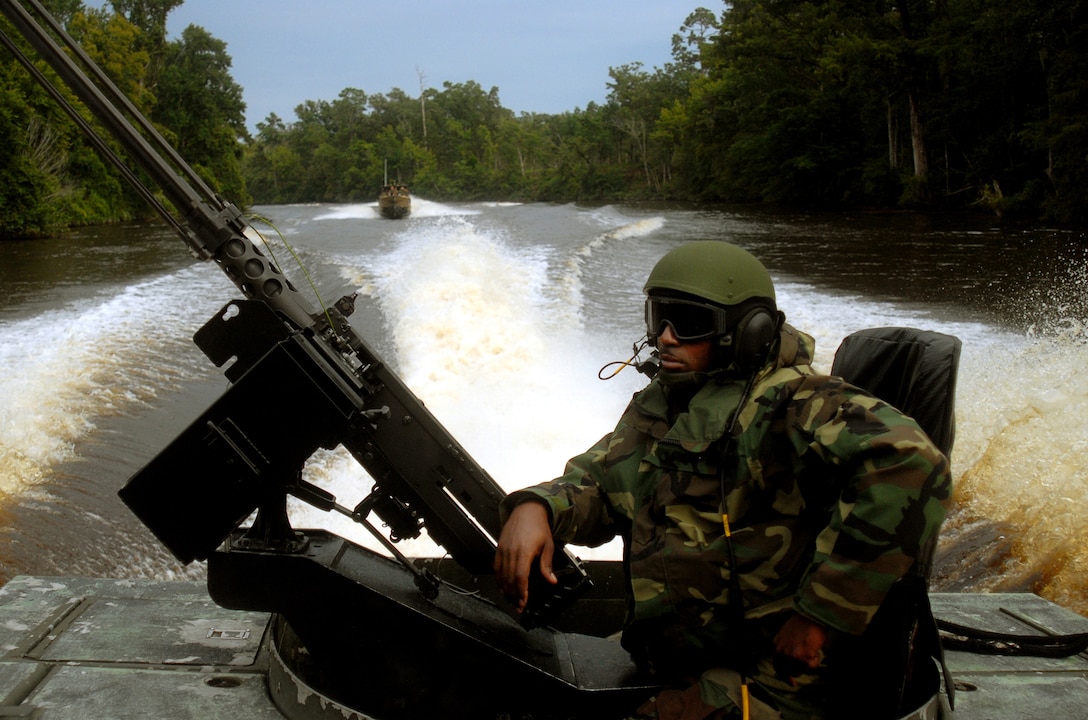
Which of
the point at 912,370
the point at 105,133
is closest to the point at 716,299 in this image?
the point at 912,370

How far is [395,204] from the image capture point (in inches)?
1554

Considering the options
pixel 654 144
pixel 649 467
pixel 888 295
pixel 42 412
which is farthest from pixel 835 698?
pixel 654 144

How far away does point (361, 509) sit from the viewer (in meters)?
2.73

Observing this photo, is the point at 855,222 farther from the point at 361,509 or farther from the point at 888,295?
the point at 361,509

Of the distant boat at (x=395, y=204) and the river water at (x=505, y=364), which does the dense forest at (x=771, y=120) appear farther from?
the river water at (x=505, y=364)

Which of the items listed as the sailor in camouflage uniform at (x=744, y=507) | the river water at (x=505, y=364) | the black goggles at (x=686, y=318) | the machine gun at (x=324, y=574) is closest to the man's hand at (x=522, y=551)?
the sailor in camouflage uniform at (x=744, y=507)

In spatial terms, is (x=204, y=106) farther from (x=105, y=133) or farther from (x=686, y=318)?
(x=686, y=318)

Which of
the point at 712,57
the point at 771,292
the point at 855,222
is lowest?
the point at 855,222

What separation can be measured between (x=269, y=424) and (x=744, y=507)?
1.18 m

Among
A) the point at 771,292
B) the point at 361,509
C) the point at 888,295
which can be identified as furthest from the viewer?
the point at 888,295

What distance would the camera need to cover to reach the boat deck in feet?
8.07

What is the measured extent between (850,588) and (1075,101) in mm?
28097

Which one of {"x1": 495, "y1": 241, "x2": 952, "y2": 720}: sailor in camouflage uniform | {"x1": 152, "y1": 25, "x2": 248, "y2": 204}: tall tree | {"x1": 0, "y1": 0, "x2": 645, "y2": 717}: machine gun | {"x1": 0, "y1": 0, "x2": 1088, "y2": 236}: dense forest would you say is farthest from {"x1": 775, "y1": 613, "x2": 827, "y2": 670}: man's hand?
{"x1": 152, "y1": 25, "x2": 248, "y2": 204}: tall tree

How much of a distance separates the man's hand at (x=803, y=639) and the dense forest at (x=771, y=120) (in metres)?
27.1
